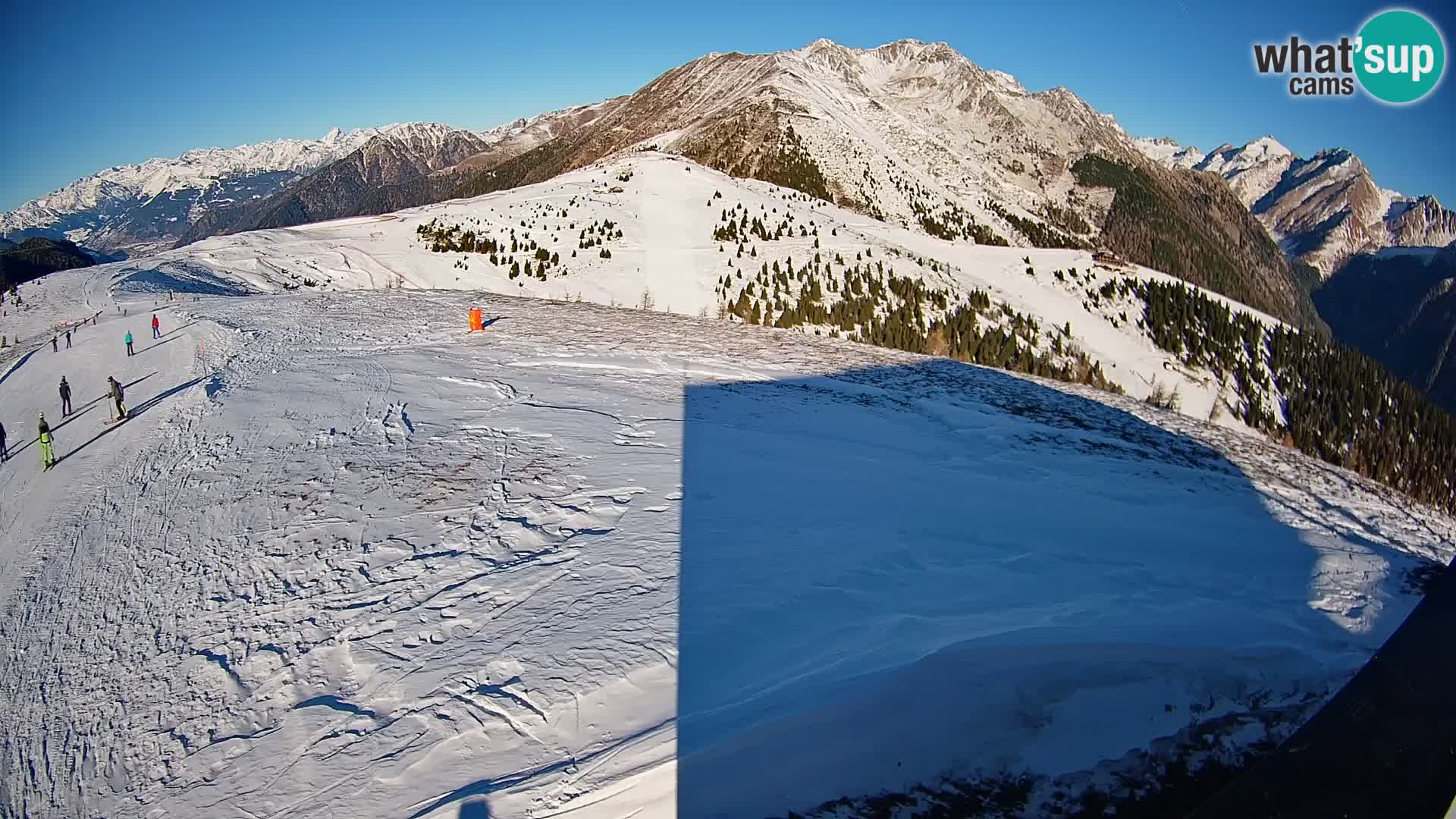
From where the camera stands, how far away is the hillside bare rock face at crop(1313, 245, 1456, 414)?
479ft

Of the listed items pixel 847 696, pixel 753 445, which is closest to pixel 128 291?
pixel 753 445

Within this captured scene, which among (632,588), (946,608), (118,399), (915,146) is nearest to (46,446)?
(118,399)

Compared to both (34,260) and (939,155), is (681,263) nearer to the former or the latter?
(939,155)

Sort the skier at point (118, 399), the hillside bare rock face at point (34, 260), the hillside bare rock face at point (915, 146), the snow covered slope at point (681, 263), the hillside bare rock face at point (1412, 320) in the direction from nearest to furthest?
the skier at point (118, 399), the snow covered slope at point (681, 263), the hillside bare rock face at point (915, 146), the hillside bare rock face at point (34, 260), the hillside bare rock face at point (1412, 320)

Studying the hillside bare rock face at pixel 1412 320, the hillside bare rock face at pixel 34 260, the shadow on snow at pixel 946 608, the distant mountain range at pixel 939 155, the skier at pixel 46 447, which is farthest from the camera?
the hillside bare rock face at pixel 1412 320

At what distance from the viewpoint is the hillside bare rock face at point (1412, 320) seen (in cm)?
14588

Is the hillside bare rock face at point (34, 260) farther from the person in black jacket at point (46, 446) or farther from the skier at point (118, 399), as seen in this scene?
the person in black jacket at point (46, 446)

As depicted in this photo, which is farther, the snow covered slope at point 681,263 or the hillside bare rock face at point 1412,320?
the hillside bare rock face at point 1412,320

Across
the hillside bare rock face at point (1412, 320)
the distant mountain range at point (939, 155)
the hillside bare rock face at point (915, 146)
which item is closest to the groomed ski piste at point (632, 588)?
the hillside bare rock face at point (915, 146)

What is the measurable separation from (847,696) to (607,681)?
5.94 feet

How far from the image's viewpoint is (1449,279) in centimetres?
17338

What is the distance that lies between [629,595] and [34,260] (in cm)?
15838

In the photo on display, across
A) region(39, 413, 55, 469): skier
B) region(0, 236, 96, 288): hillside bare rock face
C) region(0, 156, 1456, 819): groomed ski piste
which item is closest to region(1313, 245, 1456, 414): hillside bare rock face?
region(0, 156, 1456, 819): groomed ski piste

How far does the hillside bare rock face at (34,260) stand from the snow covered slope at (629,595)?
120787 mm
